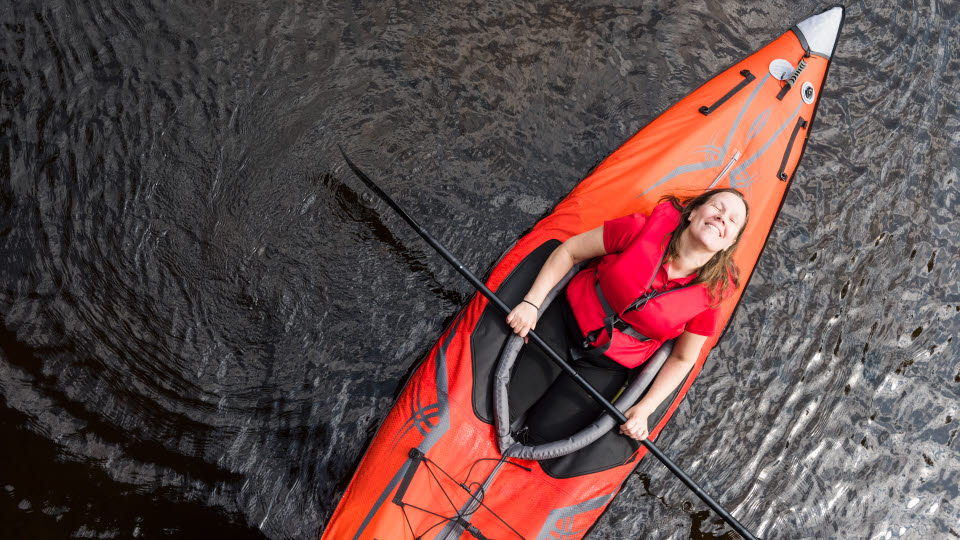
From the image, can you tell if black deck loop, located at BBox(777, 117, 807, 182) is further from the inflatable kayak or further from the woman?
the woman

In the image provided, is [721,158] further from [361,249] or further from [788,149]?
[361,249]

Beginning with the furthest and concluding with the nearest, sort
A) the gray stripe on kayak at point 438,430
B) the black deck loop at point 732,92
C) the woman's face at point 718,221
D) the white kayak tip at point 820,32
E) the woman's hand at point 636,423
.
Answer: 1. the white kayak tip at point 820,32
2. the black deck loop at point 732,92
3. the woman's hand at point 636,423
4. the gray stripe on kayak at point 438,430
5. the woman's face at point 718,221

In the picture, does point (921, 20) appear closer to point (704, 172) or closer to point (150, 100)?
point (704, 172)

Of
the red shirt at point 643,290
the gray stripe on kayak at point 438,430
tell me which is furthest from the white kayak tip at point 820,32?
the gray stripe on kayak at point 438,430

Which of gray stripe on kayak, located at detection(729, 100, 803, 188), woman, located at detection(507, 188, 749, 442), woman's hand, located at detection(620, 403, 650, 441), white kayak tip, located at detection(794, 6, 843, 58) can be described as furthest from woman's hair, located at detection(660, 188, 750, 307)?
white kayak tip, located at detection(794, 6, 843, 58)

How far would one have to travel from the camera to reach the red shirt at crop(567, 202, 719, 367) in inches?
87.3

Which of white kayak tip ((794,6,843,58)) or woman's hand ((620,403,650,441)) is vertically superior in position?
white kayak tip ((794,6,843,58))

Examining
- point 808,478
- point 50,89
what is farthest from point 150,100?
point 808,478

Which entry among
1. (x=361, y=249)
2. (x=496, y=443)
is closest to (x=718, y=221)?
Result: (x=496, y=443)

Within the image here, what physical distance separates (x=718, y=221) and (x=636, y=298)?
39cm

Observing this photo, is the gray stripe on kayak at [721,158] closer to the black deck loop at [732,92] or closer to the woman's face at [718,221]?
the black deck loop at [732,92]

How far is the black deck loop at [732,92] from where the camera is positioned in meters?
3.00

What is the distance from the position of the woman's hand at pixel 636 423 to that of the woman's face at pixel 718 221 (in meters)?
0.68

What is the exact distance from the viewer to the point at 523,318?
2.36 m
